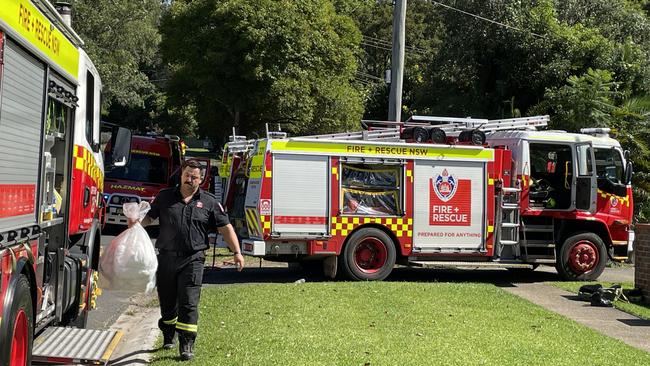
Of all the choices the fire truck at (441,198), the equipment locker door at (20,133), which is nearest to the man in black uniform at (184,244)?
the equipment locker door at (20,133)

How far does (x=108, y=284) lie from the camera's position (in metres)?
7.07

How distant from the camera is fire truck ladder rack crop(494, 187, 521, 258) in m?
14.0

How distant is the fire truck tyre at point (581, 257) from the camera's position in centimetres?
1439

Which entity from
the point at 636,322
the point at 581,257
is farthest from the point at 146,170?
the point at 636,322

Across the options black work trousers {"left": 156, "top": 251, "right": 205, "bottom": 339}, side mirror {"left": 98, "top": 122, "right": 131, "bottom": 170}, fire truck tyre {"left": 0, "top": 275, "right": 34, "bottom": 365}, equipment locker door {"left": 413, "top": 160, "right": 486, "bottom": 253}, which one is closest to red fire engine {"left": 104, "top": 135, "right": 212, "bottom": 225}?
equipment locker door {"left": 413, "top": 160, "right": 486, "bottom": 253}

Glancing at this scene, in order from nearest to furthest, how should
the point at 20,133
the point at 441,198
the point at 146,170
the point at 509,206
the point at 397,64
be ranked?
the point at 20,133
the point at 441,198
the point at 509,206
the point at 397,64
the point at 146,170

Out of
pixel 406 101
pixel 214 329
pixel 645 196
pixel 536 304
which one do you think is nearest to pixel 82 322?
pixel 214 329

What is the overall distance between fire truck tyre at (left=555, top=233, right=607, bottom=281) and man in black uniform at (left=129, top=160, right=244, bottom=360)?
8673mm

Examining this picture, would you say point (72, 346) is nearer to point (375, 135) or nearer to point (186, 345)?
point (186, 345)

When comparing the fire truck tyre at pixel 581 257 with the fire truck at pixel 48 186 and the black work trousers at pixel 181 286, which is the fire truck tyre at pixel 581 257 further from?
the black work trousers at pixel 181 286

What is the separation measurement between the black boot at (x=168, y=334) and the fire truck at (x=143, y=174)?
1368 cm

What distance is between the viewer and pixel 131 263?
273 inches

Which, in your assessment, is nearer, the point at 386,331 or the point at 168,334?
the point at 168,334

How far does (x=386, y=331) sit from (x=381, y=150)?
5397 mm
